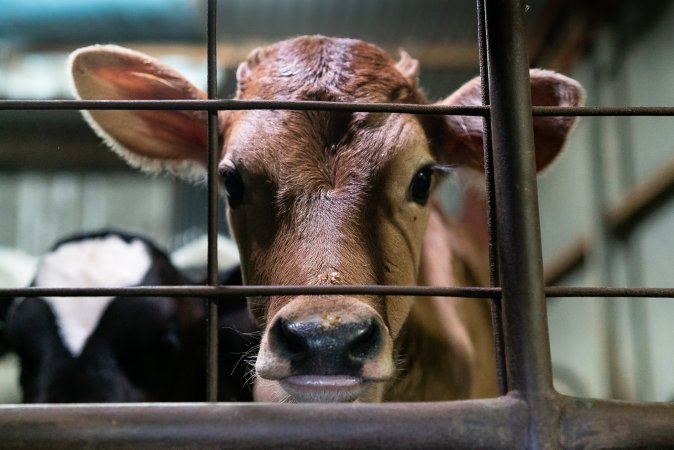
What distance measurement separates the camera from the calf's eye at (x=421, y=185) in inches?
64.4

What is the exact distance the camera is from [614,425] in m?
0.87

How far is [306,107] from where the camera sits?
948mm

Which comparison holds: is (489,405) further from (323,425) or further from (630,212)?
(630,212)

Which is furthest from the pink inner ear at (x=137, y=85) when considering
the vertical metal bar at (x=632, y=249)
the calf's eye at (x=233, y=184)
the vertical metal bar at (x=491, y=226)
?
the vertical metal bar at (x=632, y=249)

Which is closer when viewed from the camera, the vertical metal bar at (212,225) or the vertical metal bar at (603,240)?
the vertical metal bar at (212,225)

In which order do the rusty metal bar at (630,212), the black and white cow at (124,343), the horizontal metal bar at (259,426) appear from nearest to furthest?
the horizontal metal bar at (259,426) < the black and white cow at (124,343) < the rusty metal bar at (630,212)

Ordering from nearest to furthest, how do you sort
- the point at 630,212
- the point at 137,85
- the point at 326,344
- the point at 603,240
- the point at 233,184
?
1. the point at 326,344
2. the point at 233,184
3. the point at 137,85
4. the point at 630,212
5. the point at 603,240

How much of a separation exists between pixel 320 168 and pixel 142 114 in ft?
1.87

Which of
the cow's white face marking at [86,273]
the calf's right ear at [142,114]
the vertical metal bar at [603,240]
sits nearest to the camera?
the calf's right ear at [142,114]

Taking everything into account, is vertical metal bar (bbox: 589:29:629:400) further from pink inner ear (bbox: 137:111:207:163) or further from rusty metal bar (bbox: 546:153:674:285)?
pink inner ear (bbox: 137:111:207:163)

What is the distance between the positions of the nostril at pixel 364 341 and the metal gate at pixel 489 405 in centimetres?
23

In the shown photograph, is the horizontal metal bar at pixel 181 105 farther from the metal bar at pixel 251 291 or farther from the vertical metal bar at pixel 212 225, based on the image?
the metal bar at pixel 251 291

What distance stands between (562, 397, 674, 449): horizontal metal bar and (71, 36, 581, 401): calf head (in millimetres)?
352

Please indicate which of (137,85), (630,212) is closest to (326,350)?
(137,85)
